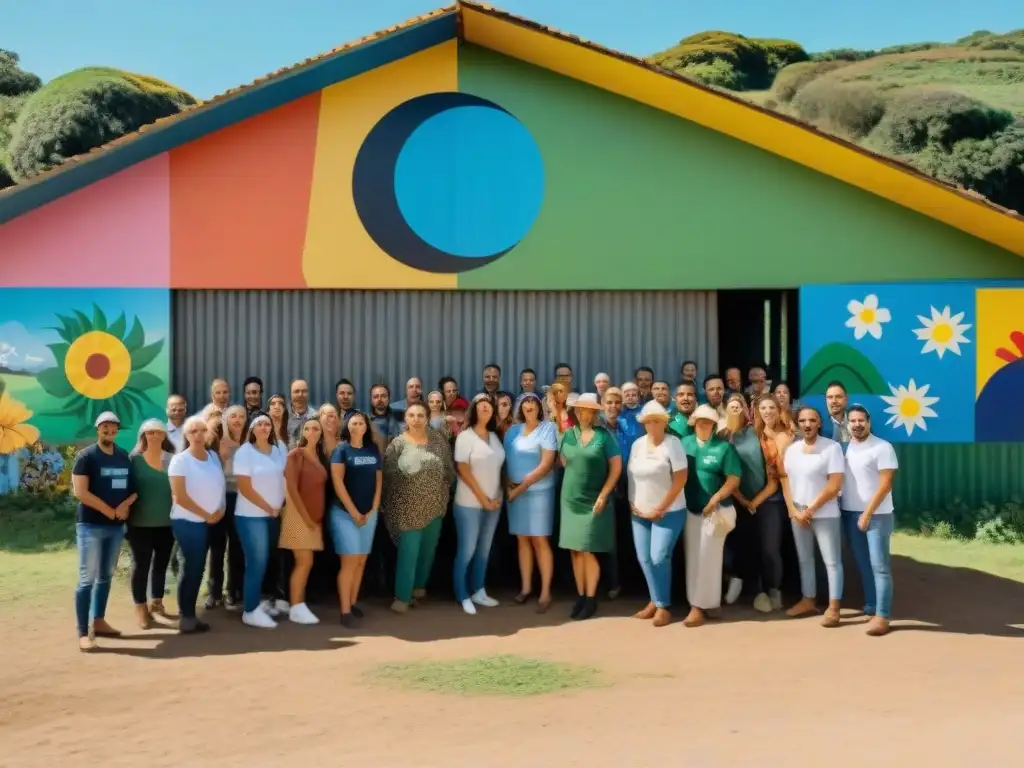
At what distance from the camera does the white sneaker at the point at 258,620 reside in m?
7.34

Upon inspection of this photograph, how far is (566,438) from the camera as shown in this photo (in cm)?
781

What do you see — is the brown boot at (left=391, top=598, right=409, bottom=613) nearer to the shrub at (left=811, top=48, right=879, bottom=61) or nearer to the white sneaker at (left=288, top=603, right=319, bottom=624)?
the white sneaker at (left=288, top=603, right=319, bottom=624)

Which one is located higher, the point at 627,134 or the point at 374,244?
the point at 627,134

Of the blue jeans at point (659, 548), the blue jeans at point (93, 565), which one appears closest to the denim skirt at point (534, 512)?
the blue jeans at point (659, 548)

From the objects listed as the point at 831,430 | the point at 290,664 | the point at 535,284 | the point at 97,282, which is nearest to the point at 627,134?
the point at 535,284

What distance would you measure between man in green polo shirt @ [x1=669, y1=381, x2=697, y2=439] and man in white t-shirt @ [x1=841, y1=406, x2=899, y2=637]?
1215 mm

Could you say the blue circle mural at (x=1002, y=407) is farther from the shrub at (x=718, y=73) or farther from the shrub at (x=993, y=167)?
the shrub at (x=718, y=73)

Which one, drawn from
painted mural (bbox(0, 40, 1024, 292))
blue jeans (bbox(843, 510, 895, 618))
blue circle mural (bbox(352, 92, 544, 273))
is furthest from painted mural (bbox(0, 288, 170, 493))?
blue jeans (bbox(843, 510, 895, 618))

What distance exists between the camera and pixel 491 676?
20.5ft

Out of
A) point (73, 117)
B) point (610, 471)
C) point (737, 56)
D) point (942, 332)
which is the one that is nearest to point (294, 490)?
point (610, 471)

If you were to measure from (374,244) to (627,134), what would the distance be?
284 centimetres

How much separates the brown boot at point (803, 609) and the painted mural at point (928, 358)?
327 cm

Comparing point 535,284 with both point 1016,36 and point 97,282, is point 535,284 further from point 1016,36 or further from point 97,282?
point 1016,36

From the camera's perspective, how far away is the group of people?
7141 millimetres
